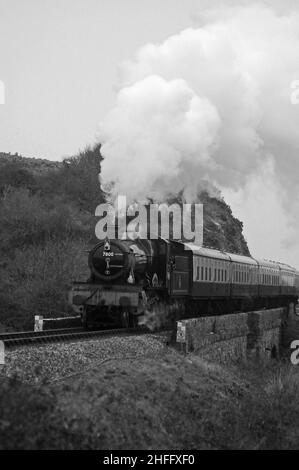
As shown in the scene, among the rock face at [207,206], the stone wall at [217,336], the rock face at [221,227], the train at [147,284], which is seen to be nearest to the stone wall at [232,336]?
the stone wall at [217,336]

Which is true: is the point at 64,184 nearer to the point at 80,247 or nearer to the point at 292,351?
the point at 80,247

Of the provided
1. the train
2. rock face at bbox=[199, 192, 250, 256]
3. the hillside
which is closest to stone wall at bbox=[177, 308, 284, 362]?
the train

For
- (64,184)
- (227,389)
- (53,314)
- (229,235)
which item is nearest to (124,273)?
(227,389)

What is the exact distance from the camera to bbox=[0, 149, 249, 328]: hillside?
27.7m

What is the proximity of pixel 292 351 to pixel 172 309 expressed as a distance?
44.8 feet

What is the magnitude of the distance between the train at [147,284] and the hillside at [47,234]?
16.0 feet

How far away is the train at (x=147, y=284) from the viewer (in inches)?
682

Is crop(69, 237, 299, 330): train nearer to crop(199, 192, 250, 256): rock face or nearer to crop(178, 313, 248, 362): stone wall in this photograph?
crop(178, 313, 248, 362): stone wall

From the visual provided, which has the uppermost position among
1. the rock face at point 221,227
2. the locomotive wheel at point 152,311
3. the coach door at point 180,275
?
the rock face at point 221,227

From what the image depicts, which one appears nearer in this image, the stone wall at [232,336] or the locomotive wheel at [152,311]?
the stone wall at [232,336]

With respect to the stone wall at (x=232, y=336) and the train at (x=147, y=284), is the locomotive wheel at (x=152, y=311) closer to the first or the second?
the train at (x=147, y=284)

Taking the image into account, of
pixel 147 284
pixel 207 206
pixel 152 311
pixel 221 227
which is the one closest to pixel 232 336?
pixel 152 311

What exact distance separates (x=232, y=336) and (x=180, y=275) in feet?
12.2
